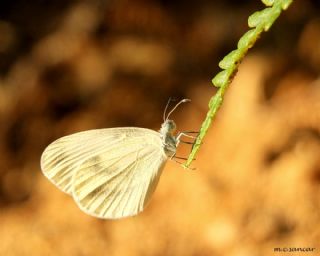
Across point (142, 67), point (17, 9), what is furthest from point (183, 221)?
point (17, 9)

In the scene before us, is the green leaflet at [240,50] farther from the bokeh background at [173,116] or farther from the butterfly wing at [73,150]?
the bokeh background at [173,116]

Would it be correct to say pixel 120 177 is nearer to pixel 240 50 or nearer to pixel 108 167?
pixel 108 167

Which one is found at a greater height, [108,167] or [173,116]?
[173,116]

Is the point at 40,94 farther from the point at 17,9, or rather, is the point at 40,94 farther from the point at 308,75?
the point at 308,75

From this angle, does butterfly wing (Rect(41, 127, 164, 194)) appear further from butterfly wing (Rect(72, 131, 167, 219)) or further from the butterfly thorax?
the butterfly thorax

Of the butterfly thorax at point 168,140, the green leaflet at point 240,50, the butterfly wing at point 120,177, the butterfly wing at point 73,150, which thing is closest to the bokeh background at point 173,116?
the butterfly wing at point 120,177

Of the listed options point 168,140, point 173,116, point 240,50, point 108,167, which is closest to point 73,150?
point 108,167

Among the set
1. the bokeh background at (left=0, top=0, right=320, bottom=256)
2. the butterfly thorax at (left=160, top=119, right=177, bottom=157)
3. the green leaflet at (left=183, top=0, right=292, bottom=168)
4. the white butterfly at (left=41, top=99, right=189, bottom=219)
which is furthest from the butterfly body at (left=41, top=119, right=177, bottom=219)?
the bokeh background at (left=0, top=0, right=320, bottom=256)
